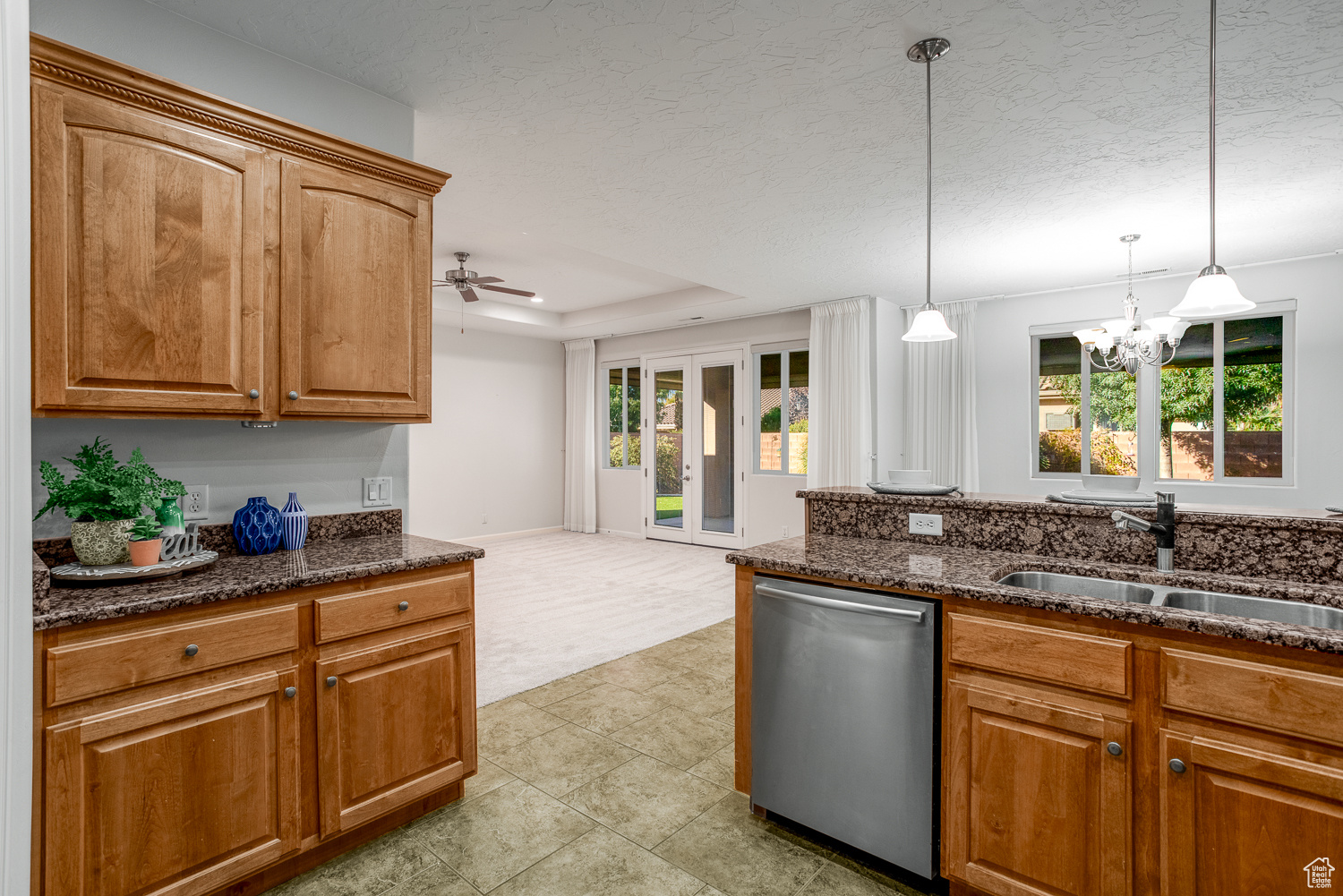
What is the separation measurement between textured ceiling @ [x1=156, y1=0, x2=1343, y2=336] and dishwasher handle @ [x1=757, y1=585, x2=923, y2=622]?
181 centimetres

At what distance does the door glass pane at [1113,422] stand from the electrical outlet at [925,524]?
13.6 feet

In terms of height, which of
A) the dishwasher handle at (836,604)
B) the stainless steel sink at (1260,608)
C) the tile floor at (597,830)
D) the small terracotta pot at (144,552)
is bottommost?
the tile floor at (597,830)

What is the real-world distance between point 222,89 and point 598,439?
6.34 m

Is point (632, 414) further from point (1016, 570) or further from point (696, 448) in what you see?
point (1016, 570)

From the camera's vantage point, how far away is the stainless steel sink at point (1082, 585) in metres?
1.85

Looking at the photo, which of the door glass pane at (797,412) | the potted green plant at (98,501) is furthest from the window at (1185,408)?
the potted green plant at (98,501)

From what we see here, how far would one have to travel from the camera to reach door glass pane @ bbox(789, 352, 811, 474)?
666cm

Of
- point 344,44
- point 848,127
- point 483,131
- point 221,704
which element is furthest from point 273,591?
point 848,127

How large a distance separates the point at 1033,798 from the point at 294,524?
2296mm

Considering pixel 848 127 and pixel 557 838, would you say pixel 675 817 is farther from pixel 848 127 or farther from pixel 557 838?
pixel 848 127

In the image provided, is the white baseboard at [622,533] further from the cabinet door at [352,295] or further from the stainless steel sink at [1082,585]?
the stainless steel sink at [1082,585]

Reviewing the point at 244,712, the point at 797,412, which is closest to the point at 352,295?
the point at 244,712

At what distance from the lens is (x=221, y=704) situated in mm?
1608

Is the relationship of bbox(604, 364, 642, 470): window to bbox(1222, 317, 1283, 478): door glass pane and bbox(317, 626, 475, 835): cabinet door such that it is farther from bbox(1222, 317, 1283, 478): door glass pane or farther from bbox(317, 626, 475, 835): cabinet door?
bbox(317, 626, 475, 835): cabinet door
